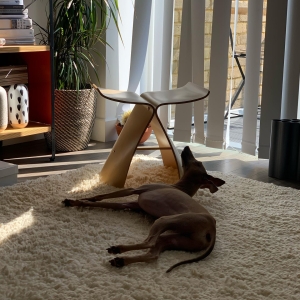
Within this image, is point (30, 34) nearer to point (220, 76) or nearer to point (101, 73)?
point (101, 73)

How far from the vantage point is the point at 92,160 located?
9.82 feet

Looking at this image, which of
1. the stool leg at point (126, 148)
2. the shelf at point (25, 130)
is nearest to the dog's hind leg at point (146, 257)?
the stool leg at point (126, 148)

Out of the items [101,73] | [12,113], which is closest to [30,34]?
[12,113]

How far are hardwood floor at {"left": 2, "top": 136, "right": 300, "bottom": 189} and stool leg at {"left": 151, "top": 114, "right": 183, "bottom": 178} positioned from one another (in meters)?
0.29

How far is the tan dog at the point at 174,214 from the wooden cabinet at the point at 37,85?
3.06 feet

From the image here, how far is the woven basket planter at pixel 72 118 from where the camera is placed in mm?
3092

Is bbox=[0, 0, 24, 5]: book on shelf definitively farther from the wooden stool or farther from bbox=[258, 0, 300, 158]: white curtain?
bbox=[258, 0, 300, 158]: white curtain

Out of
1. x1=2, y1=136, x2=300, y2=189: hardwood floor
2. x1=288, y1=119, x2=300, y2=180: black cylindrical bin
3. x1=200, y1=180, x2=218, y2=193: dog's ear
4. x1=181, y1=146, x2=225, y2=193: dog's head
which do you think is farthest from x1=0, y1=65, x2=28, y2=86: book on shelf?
x1=288, y1=119, x2=300, y2=180: black cylindrical bin

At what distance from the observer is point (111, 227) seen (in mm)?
1952

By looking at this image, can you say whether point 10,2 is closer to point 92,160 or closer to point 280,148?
point 92,160

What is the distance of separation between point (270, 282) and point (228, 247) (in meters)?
0.27

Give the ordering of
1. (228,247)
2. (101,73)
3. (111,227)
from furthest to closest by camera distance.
A: (101,73)
(111,227)
(228,247)

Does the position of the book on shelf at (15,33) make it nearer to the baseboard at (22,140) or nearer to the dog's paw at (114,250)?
the baseboard at (22,140)

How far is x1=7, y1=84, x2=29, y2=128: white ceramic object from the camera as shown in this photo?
9.24 feet
